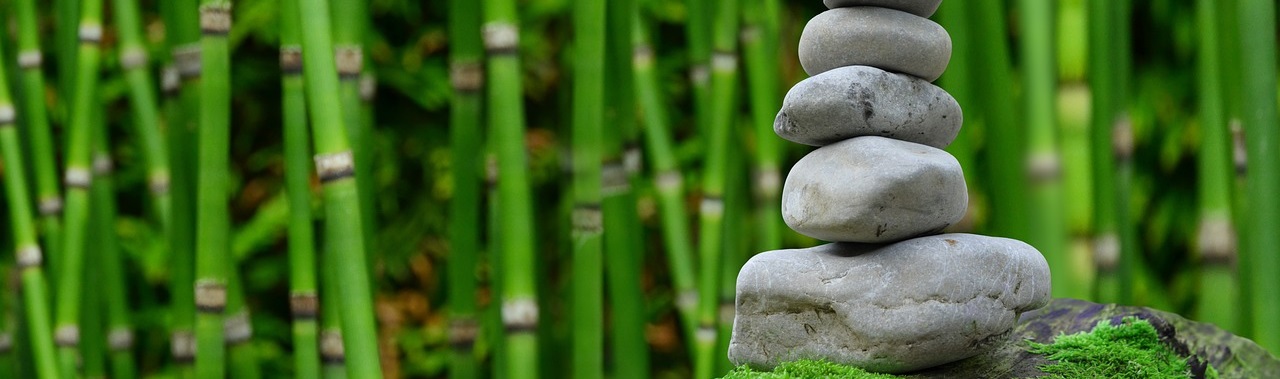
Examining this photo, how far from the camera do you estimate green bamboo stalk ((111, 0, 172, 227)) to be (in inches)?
53.4

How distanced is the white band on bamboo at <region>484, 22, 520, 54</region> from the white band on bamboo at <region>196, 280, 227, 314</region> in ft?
1.28

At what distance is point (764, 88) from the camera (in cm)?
135

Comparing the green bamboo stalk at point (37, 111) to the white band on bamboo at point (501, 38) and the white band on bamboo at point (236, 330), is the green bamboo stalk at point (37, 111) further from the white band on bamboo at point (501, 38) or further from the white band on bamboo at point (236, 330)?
the white band on bamboo at point (501, 38)

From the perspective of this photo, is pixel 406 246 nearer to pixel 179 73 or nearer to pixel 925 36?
pixel 179 73

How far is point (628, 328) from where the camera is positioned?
1.34m

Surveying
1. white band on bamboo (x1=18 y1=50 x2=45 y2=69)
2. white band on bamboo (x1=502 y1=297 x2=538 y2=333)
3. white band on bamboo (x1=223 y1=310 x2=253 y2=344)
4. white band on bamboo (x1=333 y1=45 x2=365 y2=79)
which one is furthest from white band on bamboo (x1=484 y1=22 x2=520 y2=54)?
white band on bamboo (x1=18 y1=50 x2=45 y2=69)

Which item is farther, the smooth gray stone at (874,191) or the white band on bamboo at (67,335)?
the white band on bamboo at (67,335)

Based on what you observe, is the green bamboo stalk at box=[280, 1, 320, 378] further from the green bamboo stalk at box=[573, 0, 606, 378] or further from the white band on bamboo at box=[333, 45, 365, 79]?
the green bamboo stalk at box=[573, 0, 606, 378]

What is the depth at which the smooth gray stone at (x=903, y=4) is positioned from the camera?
3.09ft

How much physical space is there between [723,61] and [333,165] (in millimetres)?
522

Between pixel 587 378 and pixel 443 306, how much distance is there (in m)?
0.77

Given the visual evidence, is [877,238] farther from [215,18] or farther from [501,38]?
[215,18]

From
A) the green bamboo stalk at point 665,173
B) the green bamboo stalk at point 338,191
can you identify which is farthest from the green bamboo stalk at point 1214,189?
the green bamboo stalk at point 338,191

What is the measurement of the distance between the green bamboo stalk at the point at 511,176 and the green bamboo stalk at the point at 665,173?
262 mm
